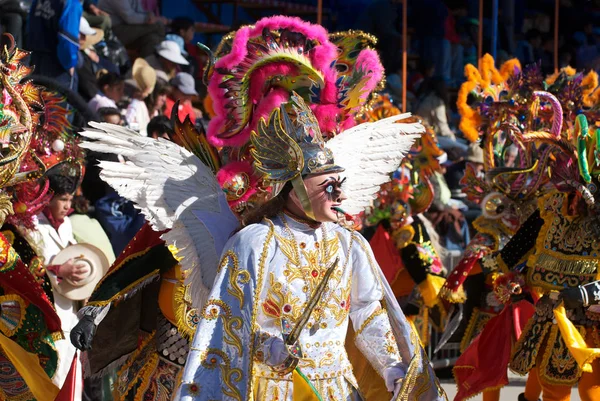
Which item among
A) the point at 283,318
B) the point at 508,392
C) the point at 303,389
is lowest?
the point at 508,392

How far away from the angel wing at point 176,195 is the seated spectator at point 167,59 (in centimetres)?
527

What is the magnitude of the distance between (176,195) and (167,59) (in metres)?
5.50

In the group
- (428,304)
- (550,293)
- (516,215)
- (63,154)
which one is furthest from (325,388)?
(428,304)

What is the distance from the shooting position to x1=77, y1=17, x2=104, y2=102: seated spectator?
31.0 feet

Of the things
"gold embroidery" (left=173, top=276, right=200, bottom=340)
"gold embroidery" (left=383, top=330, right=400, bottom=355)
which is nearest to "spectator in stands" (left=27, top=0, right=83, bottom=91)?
"gold embroidery" (left=173, top=276, right=200, bottom=340)

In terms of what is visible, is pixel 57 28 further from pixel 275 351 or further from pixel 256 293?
pixel 275 351

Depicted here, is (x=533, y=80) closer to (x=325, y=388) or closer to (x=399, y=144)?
(x=399, y=144)

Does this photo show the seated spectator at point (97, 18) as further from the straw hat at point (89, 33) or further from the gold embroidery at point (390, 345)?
the gold embroidery at point (390, 345)

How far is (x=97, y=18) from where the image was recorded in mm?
10031

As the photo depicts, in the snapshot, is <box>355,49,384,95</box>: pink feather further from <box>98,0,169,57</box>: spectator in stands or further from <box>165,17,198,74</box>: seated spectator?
<box>98,0,169,57</box>: spectator in stands

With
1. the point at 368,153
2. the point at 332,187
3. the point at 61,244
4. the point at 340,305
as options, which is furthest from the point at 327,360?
the point at 61,244

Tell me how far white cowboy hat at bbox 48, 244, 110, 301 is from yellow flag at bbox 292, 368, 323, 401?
267 centimetres

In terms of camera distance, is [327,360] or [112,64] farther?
[112,64]

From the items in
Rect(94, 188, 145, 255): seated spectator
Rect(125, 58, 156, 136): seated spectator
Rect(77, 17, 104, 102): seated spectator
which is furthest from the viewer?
Rect(77, 17, 104, 102): seated spectator
